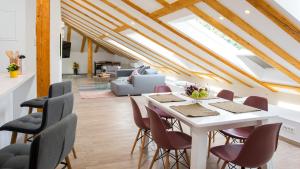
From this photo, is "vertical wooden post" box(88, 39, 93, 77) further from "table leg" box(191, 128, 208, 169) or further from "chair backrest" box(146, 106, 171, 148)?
"table leg" box(191, 128, 208, 169)

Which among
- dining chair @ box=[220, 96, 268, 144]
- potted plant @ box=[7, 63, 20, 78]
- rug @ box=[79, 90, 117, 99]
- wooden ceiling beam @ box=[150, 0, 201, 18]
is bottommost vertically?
rug @ box=[79, 90, 117, 99]

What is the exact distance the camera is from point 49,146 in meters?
1.32

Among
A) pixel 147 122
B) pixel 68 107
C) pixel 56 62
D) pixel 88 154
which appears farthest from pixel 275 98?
pixel 56 62

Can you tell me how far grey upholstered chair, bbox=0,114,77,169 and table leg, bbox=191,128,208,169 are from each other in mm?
1136

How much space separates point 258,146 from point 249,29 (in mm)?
1313

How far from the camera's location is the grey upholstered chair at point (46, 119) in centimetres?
202

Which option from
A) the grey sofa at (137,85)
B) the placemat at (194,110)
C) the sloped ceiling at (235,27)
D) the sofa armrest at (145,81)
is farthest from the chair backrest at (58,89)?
the sofa armrest at (145,81)

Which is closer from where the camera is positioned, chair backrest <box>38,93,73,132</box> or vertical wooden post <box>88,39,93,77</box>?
chair backrest <box>38,93,73,132</box>

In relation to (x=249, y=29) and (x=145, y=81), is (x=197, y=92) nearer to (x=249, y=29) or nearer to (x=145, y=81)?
(x=249, y=29)

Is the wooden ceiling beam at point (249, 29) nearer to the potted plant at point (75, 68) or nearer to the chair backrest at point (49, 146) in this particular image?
the chair backrest at point (49, 146)

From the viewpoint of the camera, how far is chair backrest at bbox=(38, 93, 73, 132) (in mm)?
1998

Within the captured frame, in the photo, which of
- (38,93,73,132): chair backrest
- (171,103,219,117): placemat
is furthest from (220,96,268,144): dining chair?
(38,93,73,132): chair backrest

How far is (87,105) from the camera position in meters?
6.08

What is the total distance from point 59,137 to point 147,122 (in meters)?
1.79
